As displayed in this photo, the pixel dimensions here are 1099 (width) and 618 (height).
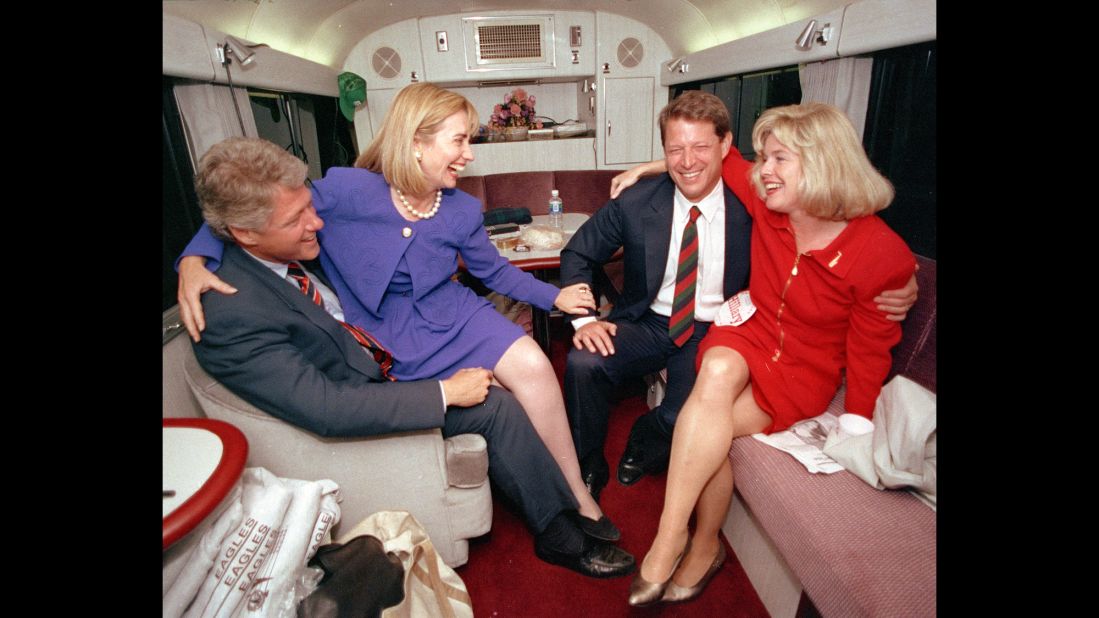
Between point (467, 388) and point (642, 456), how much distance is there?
1.14 meters

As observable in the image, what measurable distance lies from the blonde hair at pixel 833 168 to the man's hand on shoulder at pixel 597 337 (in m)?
0.92

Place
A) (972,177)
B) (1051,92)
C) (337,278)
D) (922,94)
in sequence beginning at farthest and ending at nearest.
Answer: (922,94) < (337,278) < (972,177) < (1051,92)

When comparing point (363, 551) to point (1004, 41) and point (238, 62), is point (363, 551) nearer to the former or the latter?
point (1004, 41)

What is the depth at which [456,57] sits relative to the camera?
5.23 meters

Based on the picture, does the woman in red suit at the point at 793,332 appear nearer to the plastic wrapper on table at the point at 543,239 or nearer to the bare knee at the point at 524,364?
the bare knee at the point at 524,364

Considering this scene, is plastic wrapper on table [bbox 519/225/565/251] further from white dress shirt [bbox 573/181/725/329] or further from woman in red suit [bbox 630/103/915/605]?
woman in red suit [bbox 630/103/915/605]

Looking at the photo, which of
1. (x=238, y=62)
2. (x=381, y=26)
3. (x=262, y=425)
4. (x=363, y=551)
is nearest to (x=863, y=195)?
(x=363, y=551)

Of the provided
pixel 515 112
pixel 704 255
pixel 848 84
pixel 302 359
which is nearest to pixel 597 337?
pixel 704 255

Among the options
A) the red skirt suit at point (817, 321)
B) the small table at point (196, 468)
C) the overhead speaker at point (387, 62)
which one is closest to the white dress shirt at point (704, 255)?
the red skirt suit at point (817, 321)

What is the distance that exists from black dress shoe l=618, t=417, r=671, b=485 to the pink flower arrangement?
4265mm

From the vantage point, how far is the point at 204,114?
263 cm

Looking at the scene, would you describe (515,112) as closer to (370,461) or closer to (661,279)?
(661,279)
